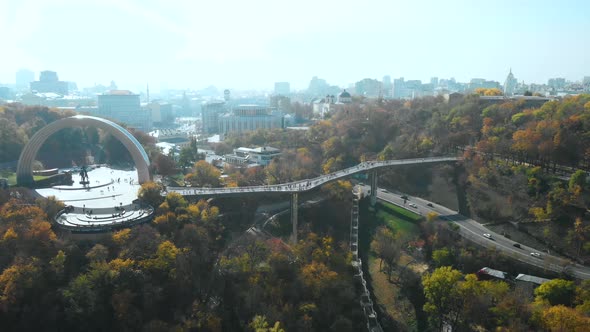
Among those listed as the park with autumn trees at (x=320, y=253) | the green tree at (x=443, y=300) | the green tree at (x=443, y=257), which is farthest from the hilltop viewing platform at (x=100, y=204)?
the green tree at (x=443, y=257)

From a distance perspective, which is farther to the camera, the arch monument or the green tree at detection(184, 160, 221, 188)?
the green tree at detection(184, 160, 221, 188)

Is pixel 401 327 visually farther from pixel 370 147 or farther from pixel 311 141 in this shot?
pixel 311 141

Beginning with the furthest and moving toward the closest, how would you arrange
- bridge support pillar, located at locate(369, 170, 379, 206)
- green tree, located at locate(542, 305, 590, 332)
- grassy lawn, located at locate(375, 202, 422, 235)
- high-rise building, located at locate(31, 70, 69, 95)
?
high-rise building, located at locate(31, 70, 69, 95), bridge support pillar, located at locate(369, 170, 379, 206), grassy lawn, located at locate(375, 202, 422, 235), green tree, located at locate(542, 305, 590, 332)

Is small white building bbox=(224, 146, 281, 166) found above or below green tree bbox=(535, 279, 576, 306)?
above

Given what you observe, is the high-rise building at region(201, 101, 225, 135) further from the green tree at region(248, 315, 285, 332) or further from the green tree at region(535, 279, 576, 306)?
the green tree at region(535, 279, 576, 306)

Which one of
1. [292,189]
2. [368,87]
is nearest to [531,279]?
[292,189]

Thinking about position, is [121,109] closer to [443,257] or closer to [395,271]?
[395,271]

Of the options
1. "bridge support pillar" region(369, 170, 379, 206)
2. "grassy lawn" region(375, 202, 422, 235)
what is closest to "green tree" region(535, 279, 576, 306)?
"grassy lawn" region(375, 202, 422, 235)

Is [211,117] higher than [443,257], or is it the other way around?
[211,117]
